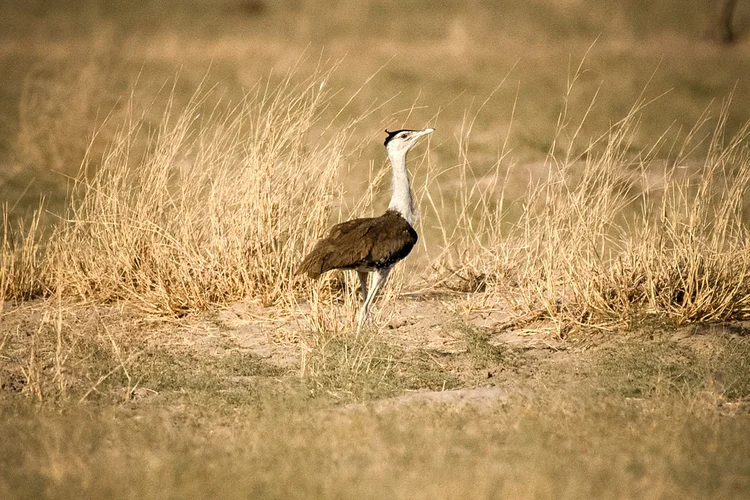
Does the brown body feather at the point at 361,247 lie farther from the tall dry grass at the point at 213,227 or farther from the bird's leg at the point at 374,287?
the tall dry grass at the point at 213,227

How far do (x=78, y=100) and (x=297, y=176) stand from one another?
902 centimetres

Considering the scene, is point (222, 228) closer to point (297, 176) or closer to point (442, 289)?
point (297, 176)

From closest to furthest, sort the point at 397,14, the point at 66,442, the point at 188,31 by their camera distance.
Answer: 1. the point at 66,442
2. the point at 188,31
3. the point at 397,14

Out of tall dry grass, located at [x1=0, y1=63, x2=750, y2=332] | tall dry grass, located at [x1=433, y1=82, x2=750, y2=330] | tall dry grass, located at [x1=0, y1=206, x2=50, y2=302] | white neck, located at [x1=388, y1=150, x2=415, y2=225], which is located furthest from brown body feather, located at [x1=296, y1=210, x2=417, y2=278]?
tall dry grass, located at [x1=0, y1=206, x2=50, y2=302]

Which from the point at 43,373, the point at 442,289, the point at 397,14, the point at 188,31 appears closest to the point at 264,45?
the point at 188,31

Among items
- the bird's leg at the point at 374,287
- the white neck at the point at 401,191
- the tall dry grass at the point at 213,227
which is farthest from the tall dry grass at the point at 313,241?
the white neck at the point at 401,191

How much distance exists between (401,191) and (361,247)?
26.4 inches

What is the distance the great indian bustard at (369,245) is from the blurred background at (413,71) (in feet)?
10.3

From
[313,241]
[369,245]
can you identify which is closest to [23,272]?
[313,241]

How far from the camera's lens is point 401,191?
6.92m

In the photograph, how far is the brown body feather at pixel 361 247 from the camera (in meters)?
6.37

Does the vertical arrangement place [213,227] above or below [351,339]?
above

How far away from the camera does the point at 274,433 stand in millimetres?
4789

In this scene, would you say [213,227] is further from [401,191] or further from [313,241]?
[401,191]
